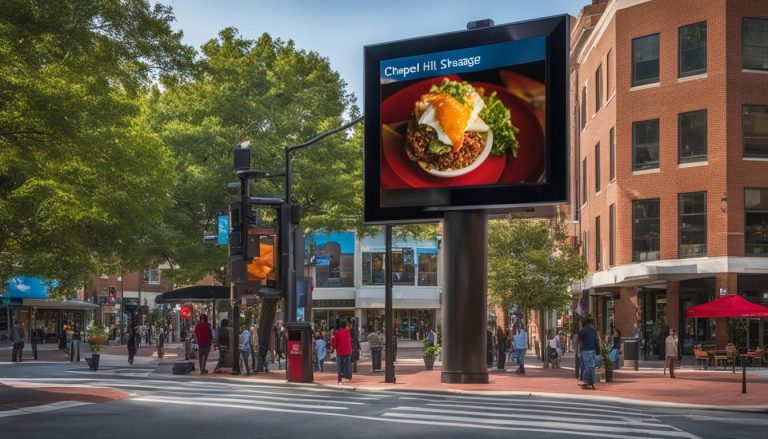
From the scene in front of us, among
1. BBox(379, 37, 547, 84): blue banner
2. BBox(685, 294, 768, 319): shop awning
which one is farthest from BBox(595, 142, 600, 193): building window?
BBox(379, 37, 547, 84): blue banner

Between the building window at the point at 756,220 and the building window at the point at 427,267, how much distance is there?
3772 centimetres

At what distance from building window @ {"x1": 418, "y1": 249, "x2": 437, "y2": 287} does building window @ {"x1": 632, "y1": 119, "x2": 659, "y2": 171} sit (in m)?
33.4

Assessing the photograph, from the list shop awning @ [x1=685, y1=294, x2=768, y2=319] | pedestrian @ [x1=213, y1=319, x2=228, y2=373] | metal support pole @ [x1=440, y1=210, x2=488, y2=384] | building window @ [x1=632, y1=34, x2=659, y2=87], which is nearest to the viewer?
metal support pole @ [x1=440, y1=210, x2=488, y2=384]

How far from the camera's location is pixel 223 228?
36.9 meters

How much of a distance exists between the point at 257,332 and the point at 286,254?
1413 centimetres

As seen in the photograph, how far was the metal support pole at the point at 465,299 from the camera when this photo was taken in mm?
28234

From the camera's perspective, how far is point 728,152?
3972cm

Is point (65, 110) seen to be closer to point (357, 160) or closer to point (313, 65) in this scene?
point (357, 160)

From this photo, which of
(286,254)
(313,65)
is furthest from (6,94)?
(313,65)

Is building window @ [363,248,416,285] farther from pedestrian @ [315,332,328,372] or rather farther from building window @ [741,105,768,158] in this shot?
pedestrian @ [315,332,328,372]

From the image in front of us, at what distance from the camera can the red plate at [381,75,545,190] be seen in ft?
89.2

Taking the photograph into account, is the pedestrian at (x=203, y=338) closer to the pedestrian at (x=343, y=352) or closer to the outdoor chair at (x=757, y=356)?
the pedestrian at (x=343, y=352)

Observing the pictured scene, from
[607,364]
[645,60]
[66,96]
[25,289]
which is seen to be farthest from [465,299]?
[25,289]

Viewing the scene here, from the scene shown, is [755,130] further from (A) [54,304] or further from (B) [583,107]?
(A) [54,304]
